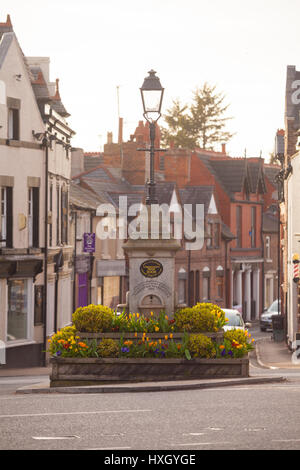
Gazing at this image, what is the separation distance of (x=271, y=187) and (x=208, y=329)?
5888 cm

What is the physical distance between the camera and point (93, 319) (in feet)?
63.7

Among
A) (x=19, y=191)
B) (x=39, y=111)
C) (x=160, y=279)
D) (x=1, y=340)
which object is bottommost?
(x=1, y=340)

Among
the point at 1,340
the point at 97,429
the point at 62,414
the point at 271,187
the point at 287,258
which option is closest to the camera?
the point at 97,429

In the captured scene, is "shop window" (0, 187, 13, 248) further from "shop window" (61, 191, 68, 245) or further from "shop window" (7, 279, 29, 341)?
"shop window" (61, 191, 68, 245)

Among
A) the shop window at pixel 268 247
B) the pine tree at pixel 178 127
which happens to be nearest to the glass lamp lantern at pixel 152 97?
the shop window at pixel 268 247

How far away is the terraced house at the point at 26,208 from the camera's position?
33000 mm

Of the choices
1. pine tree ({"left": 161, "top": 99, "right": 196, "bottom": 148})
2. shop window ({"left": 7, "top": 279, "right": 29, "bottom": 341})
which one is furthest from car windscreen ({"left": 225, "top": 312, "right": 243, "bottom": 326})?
pine tree ({"left": 161, "top": 99, "right": 196, "bottom": 148})

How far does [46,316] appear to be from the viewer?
36.4 metres

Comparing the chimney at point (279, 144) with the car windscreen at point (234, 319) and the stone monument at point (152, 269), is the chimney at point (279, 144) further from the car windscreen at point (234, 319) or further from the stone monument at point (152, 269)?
the stone monument at point (152, 269)

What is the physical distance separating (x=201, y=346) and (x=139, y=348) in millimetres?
1245

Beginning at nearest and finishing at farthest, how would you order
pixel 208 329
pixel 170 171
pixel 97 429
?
1. pixel 97 429
2. pixel 208 329
3. pixel 170 171

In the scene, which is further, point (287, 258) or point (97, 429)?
point (287, 258)

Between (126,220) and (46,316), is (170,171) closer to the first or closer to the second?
(126,220)
